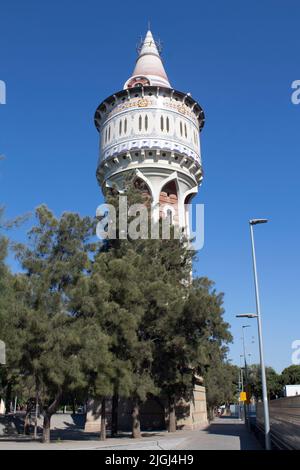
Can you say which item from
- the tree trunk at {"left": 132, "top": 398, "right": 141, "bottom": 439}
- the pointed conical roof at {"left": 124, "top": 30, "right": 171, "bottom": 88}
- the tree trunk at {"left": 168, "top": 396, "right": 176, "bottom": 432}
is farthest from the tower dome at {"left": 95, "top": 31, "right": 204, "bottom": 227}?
the tree trunk at {"left": 132, "top": 398, "right": 141, "bottom": 439}

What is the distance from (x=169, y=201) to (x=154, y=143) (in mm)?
5170

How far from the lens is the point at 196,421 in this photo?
3494cm

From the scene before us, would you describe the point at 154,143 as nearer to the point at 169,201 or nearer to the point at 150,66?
the point at 169,201

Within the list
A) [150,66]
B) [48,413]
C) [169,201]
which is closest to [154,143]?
[169,201]

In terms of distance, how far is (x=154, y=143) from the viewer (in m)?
35.1

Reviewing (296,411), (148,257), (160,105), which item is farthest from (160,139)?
(296,411)

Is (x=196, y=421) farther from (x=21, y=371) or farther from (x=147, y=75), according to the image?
(x=147, y=75)

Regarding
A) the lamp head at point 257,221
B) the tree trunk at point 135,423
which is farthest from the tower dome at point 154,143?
the lamp head at point 257,221

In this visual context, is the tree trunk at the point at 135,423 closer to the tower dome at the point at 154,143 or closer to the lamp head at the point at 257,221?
the lamp head at the point at 257,221

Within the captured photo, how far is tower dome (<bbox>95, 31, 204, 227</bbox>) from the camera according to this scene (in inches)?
1395

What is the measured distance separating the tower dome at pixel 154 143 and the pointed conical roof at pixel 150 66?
1.53 m

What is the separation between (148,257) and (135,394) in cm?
741

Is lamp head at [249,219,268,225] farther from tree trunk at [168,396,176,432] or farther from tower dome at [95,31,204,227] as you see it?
tower dome at [95,31,204,227]

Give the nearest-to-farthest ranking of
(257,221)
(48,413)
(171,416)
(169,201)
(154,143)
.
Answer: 1. (257,221)
2. (48,413)
3. (171,416)
4. (154,143)
5. (169,201)
